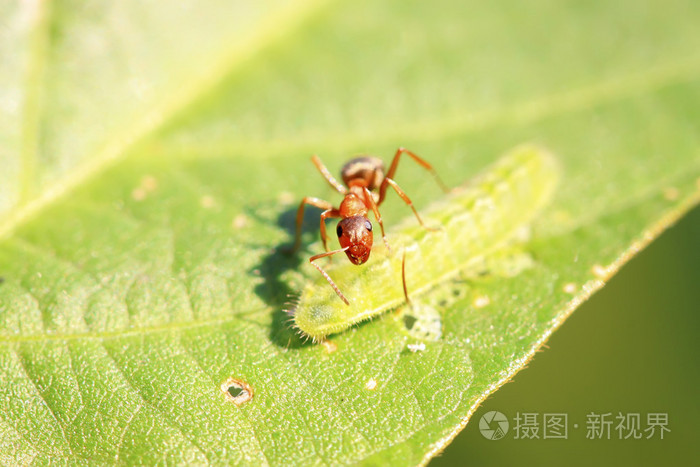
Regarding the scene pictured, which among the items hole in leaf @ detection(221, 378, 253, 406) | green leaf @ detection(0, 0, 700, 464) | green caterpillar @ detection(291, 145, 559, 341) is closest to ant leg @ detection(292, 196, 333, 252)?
green leaf @ detection(0, 0, 700, 464)

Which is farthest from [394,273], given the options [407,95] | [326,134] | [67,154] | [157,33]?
[157,33]

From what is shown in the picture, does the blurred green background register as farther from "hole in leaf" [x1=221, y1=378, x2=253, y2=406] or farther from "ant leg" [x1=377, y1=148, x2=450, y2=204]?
"hole in leaf" [x1=221, y1=378, x2=253, y2=406]

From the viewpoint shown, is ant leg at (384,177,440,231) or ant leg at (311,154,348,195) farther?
ant leg at (311,154,348,195)

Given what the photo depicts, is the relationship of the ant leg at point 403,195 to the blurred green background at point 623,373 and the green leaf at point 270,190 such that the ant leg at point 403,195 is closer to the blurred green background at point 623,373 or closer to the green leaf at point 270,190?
the green leaf at point 270,190

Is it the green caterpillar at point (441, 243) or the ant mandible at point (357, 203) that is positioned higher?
the ant mandible at point (357, 203)

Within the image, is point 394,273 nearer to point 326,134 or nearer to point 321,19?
point 326,134

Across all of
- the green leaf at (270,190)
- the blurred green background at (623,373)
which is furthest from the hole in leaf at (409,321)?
the blurred green background at (623,373)
